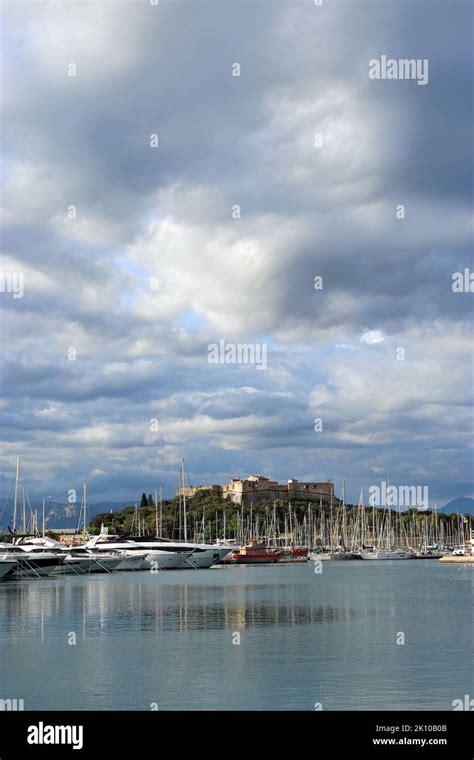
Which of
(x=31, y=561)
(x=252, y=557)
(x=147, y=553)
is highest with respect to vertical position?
(x=31, y=561)

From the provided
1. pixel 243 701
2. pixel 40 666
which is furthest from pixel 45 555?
pixel 243 701

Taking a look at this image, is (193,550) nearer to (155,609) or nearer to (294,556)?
(294,556)

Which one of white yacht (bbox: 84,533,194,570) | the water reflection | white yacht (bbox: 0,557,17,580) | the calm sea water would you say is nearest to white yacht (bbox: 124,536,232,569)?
white yacht (bbox: 84,533,194,570)

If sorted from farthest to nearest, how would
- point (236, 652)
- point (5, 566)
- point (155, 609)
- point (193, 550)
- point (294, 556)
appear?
point (294, 556), point (193, 550), point (5, 566), point (155, 609), point (236, 652)

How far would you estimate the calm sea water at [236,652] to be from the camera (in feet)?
97.9

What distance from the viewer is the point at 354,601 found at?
67.6 m

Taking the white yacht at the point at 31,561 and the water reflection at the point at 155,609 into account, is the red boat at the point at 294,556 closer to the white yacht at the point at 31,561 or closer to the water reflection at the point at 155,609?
the white yacht at the point at 31,561

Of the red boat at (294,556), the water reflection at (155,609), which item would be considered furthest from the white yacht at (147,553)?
the red boat at (294,556)

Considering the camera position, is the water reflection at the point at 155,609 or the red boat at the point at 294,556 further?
the red boat at the point at 294,556

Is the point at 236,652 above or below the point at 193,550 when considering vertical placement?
below

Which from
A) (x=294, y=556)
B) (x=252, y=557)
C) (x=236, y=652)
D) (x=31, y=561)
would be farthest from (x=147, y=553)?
(x=236, y=652)

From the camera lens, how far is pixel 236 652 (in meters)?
39.1

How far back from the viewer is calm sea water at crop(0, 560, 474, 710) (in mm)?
29844

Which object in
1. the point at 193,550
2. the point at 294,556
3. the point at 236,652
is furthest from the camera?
the point at 294,556
